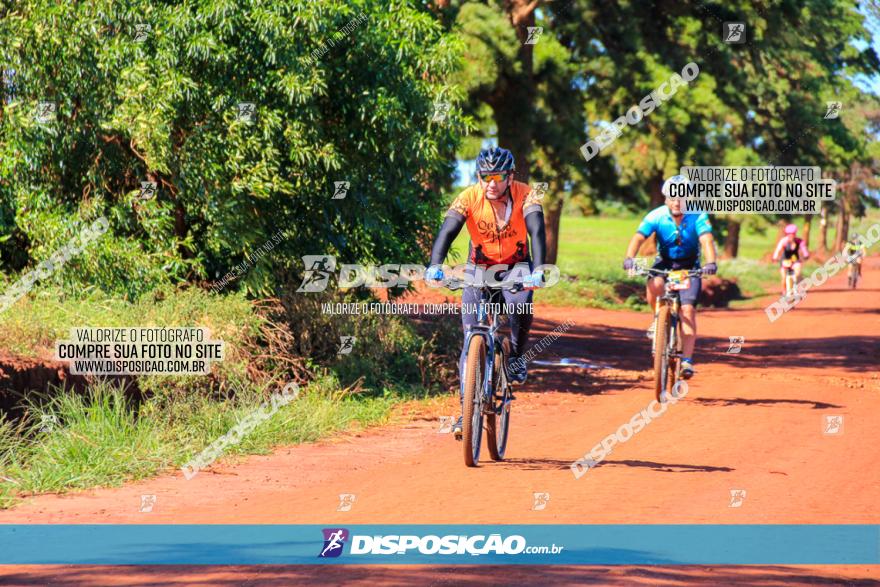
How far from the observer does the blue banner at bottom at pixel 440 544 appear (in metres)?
6.78

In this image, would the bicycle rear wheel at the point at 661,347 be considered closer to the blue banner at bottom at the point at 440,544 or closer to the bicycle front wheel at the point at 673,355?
the bicycle front wheel at the point at 673,355

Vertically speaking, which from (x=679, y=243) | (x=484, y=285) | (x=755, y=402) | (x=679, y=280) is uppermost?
(x=679, y=243)

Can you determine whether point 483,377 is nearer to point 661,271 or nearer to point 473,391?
point 473,391

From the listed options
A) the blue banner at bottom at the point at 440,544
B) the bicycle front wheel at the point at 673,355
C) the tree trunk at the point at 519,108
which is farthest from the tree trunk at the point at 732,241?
the blue banner at bottom at the point at 440,544

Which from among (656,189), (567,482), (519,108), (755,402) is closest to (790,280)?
(519,108)

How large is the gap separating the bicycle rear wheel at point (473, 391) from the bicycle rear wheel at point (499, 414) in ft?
0.66

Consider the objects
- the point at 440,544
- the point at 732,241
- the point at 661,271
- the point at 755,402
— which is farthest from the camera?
the point at 732,241

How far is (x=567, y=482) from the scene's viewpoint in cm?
912

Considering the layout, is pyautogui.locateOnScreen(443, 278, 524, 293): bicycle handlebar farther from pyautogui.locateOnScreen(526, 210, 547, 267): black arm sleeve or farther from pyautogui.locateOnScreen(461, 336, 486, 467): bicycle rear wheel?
pyautogui.locateOnScreen(461, 336, 486, 467): bicycle rear wheel

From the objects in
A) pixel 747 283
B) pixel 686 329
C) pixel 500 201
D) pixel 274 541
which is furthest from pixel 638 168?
pixel 274 541

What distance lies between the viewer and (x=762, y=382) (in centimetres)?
1617

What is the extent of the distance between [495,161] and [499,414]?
204 cm

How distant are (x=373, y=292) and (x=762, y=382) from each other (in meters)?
5.41

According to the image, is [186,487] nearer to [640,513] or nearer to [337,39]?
[640,513]
